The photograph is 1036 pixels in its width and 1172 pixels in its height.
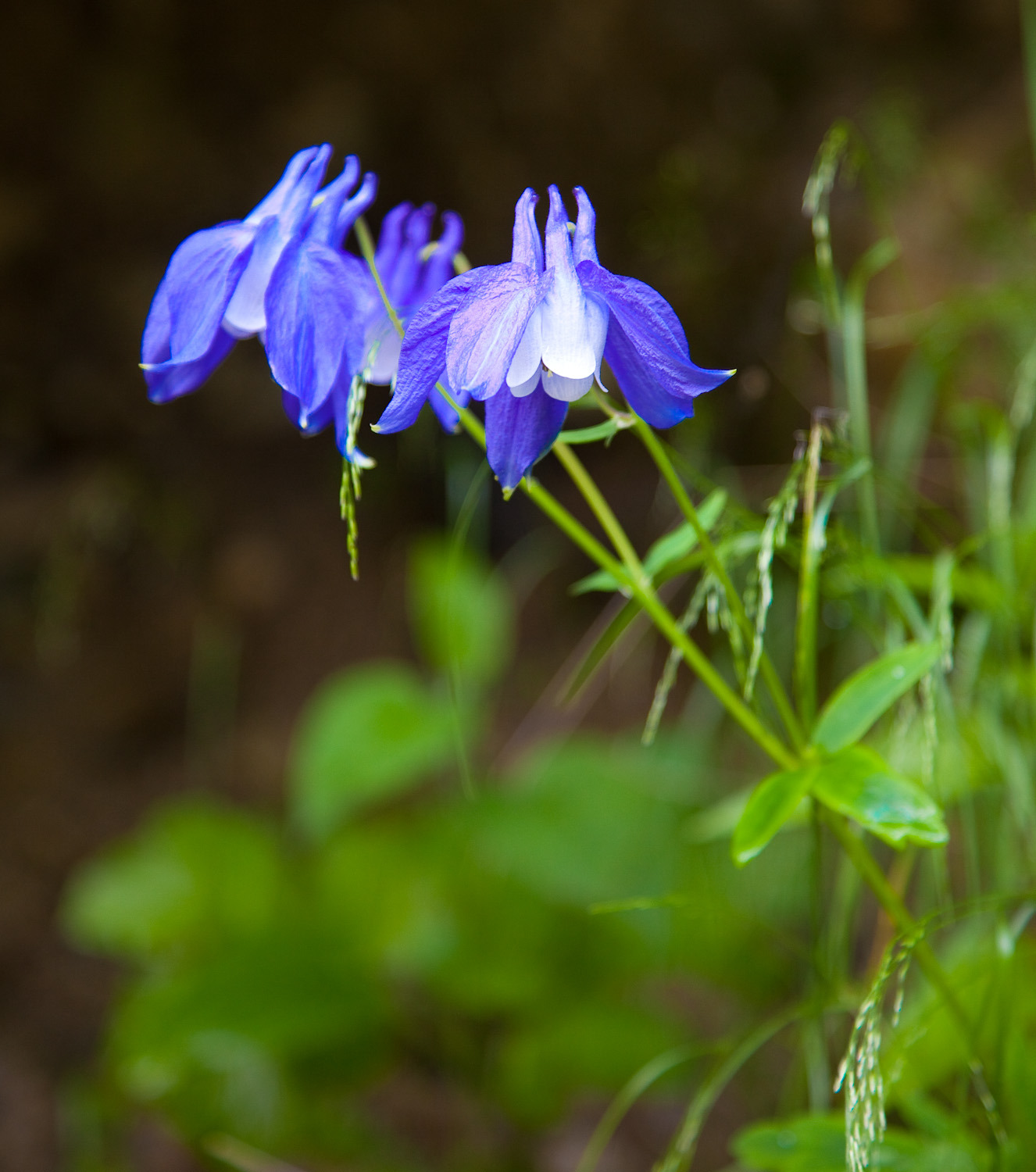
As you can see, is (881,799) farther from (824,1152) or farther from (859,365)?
(859,365)

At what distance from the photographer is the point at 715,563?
0.70 meters

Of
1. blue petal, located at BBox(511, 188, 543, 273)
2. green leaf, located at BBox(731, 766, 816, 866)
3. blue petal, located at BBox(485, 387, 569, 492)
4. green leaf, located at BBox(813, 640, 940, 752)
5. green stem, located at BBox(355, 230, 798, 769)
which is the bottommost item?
green leaf, located at BBox(731, 766, 816, 866)

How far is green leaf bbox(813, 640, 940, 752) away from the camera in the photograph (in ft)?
2.42

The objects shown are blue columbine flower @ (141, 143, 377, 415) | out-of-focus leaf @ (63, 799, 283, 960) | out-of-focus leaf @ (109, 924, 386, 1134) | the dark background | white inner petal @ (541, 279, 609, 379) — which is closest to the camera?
white inner petal @ (541, 279, 609, 379)

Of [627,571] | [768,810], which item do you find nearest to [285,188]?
[627,571]

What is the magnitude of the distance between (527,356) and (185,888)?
1450mm

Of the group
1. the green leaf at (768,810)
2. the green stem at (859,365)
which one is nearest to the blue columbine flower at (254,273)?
the green leaf at (768,810)

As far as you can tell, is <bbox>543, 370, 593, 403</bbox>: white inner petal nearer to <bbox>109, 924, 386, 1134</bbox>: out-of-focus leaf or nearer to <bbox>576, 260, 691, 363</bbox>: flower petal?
<bbox>576, 260, 691, 363</bbox>: flower petal

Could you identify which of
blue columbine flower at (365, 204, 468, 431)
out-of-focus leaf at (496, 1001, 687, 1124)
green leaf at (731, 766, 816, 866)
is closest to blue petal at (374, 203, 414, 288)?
blue columbine flower at (365, 204, 468, 431)

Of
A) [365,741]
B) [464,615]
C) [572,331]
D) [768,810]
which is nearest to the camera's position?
[572,331]

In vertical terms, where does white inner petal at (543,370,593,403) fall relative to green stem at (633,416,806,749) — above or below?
above

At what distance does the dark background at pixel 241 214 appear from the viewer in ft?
6.20

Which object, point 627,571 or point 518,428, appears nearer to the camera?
point 518,428

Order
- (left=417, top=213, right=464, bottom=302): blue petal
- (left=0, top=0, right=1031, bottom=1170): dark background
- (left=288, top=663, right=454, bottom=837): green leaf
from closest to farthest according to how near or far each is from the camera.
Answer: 1. (left=417, top=213, right=464, bottom=302): blue petal
2. (left=288, top=663, right=454, bottom=837): green leaf
3. (left=0, top=0, right=1031, bottom=1170): dark background
